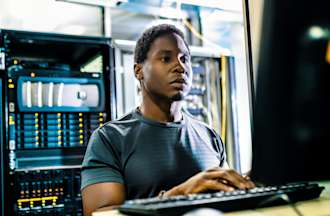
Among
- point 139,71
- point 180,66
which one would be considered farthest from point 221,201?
point 139,71

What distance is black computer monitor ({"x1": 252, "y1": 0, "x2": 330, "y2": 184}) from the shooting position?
57 cm

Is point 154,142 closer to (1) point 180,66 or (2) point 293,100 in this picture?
(1) point 180,66

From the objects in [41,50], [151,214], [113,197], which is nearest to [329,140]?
[151,214]

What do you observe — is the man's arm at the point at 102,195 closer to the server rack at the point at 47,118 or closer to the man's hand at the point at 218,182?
the man's hand at the point at 218,182

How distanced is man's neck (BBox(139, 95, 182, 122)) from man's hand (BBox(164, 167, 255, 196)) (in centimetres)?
53

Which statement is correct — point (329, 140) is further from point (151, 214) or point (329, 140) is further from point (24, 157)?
point (24, 157)

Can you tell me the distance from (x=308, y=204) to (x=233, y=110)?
1668 millimetres

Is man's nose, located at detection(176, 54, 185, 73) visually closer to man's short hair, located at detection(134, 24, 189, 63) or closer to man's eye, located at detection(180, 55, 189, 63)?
man's eye, located at detection(180, 55, 189, 63)

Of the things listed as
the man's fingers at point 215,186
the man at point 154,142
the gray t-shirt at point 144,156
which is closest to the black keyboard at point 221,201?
the man's fingers at point 215,186

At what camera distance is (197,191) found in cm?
79

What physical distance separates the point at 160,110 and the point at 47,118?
712 mm

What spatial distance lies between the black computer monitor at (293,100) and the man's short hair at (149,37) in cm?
75

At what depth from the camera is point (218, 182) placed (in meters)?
0.78

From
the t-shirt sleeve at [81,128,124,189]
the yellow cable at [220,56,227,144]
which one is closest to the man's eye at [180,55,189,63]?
the t-shirt sleeve at [81,128,124,189]
